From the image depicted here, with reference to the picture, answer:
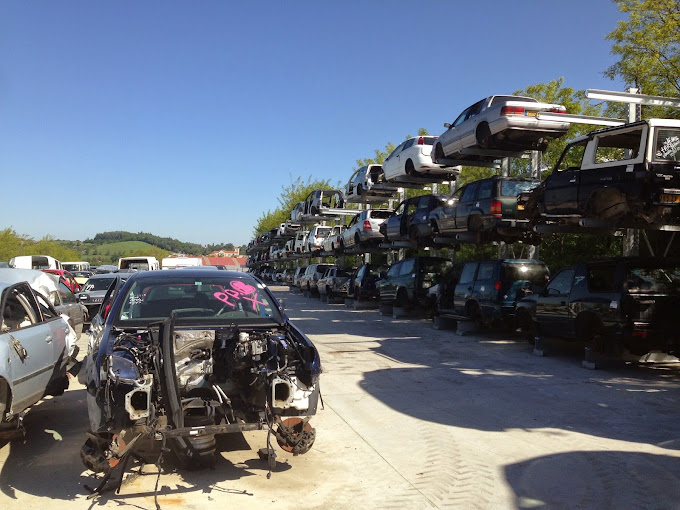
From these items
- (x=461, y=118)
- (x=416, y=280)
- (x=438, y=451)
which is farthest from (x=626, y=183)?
(x=416, y=280)

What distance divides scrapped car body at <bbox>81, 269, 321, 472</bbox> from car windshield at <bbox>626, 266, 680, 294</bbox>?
621cm

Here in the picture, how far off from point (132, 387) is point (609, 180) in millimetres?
8097

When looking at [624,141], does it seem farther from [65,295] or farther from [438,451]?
[65,295]

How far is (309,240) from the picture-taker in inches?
1351

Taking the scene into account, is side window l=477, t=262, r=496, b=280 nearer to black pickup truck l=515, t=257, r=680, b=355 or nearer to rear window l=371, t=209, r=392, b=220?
black pickup truck l=515, t=257, r=680, b=355

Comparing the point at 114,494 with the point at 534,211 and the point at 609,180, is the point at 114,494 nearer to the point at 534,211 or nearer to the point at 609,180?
the point at 609,180

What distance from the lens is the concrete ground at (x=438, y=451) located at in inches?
180

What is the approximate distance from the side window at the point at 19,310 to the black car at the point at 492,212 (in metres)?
10.4

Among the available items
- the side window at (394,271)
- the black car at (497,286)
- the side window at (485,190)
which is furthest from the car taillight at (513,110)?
the side window at (394,271)

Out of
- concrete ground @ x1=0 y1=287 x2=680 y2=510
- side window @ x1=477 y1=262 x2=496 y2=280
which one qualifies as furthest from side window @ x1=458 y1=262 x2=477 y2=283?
concrete ground @ x1=0 y1=287 x2=680 y2=510

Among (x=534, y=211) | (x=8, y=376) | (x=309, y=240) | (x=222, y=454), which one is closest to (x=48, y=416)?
(x=8, y=376)

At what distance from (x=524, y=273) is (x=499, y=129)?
11.4 feet

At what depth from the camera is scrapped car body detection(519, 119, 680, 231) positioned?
8.88m

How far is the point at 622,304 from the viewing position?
9219 mm
